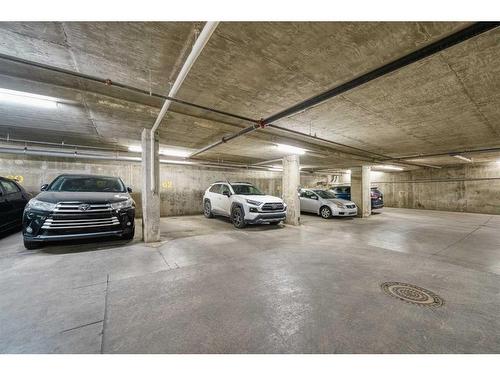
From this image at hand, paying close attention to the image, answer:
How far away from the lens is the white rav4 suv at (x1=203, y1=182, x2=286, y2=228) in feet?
21.6

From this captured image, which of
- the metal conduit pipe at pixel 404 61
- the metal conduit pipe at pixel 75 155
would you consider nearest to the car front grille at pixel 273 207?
the metal conduit pipe at pixel 404 61

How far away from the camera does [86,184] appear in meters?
5.00

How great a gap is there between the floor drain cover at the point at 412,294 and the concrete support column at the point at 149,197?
4.87 metres

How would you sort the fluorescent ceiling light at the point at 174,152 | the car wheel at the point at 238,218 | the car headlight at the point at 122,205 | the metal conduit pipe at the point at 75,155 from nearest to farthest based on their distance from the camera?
the car headlight at the point at 122,205 < the metal conduit pipe at the point at 75,155 < the car wheel at the point at 238,218 < the fluorescent ceiling light at the point at 174,152

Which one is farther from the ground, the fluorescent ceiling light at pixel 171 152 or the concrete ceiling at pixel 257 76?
the concrete ceiling at pixel 257 76

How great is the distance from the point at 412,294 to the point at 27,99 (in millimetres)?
7110

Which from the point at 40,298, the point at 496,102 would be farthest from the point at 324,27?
the point at 40,298

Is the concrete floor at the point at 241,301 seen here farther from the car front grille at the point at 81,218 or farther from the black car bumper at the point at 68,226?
the car front grille at the point at 81,218

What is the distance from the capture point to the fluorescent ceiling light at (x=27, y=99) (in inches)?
136

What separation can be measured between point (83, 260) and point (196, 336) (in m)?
3.16

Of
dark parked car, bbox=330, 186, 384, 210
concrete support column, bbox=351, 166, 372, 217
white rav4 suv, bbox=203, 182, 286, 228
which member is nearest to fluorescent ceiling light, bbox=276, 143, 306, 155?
white rav4 suv, bbox=203, 182, 286, 228

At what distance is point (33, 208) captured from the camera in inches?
147

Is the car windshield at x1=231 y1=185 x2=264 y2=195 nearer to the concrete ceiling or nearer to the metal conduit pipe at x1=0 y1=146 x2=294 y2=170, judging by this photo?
the concrete ceiling

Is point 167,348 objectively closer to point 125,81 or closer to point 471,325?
point 471,325
